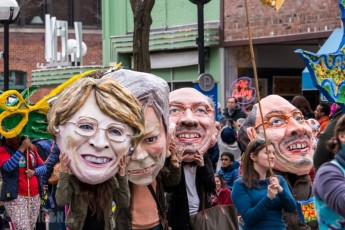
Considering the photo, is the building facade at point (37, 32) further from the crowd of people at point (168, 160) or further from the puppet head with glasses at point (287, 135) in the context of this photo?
the puppet head with glasses at point (287, 135)

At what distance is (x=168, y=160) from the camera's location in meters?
8.77

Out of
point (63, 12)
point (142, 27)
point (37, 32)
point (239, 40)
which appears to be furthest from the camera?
point (63, 12)

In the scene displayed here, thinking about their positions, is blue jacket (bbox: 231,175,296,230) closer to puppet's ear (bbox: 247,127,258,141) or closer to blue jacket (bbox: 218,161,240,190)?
puppet's ear (bbox: 247,127,258,141)

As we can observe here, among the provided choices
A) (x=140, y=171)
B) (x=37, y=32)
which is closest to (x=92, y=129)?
(x=140, y=171)

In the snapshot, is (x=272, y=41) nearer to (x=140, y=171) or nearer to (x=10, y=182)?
(x=10, y=182)

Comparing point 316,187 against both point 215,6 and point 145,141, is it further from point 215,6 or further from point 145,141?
point 215,6

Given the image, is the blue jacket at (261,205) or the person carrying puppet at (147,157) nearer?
the person carrying puppet at (147,157)

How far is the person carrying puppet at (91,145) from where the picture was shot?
730 centimetres

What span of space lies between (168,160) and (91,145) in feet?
5.10

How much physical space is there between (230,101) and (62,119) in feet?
30.1

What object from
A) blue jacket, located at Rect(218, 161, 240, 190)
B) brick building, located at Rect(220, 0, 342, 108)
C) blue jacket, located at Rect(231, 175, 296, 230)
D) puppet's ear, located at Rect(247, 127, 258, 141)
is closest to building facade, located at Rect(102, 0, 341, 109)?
brick building, located at Rect(220, 0, 342, 108)

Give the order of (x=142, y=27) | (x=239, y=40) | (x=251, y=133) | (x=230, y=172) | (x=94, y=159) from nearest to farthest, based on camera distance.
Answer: (x=94, y=159)
(x=251, y=133)
(x=230, y=172)
(x=142, y=27)
(x=239, y=40)

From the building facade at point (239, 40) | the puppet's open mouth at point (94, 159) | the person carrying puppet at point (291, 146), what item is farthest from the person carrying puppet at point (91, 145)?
the building facade at point (239, 40)

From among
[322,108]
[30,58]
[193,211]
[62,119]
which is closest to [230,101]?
[322,108]
